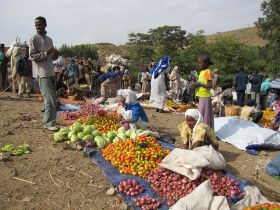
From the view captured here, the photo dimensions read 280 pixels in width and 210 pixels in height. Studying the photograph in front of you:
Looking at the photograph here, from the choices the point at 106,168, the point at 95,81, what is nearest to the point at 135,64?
the point at 95,81

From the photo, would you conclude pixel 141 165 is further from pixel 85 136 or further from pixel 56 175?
pixel 85 136

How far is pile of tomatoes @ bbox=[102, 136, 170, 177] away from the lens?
4.84 meters

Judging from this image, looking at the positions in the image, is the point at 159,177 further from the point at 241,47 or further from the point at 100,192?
the point at 241,47

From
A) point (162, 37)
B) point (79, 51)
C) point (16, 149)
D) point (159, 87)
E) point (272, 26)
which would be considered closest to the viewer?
point (16, 149)

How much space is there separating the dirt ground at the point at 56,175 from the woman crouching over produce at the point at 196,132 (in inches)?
34.9

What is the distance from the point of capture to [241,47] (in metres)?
24.8

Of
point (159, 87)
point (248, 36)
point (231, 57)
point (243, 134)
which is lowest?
point (243, 134)

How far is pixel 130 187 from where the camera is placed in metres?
4.36

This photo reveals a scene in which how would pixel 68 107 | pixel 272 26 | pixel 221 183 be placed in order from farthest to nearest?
pixel 272 26 < pixel 68 107 < pixel 221 183

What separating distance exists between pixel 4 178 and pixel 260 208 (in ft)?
10.8

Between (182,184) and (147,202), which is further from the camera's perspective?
(182,184)

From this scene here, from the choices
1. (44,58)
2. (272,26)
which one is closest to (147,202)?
(44,58)

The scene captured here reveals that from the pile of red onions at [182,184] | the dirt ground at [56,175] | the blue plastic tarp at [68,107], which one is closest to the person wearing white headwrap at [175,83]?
the blue plastic tarp at [68,107]

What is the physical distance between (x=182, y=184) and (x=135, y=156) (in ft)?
3.49
